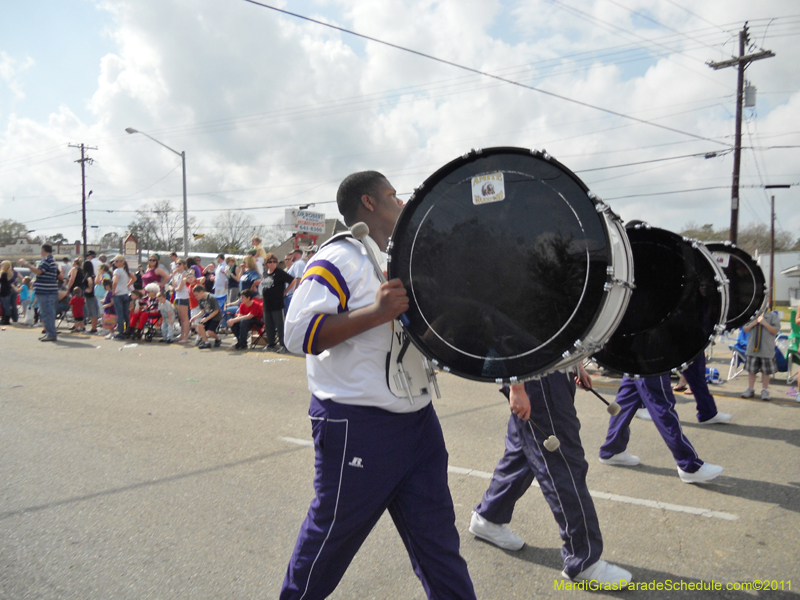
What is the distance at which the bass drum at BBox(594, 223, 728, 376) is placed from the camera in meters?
2.96

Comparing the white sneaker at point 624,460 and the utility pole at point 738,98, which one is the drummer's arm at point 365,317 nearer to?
the white sneaker at point 624,460

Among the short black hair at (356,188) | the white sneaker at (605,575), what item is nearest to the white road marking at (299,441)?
the white sneaker at (605,575)

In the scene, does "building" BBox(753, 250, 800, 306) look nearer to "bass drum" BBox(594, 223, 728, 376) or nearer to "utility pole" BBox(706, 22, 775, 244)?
"utility pole" BBox(706, 22, 775, 244)

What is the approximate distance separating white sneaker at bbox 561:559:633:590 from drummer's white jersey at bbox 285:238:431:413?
152 cm

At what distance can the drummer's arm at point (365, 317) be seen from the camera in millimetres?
2027

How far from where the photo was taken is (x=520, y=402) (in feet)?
8.99

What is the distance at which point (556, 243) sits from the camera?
6.29 ft

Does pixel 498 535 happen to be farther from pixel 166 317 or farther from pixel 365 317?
pixel 166 317

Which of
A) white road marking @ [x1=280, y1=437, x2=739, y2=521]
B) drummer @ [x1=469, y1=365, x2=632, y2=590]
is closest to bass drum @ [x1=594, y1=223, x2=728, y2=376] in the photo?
drummer @ [x1=469, y1=365, x2=632, y2=590]

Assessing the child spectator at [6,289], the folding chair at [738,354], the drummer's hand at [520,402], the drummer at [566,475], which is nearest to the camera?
the drummer's hand at [520,402]

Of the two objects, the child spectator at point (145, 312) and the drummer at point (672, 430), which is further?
the child spectator at point (145, 312)

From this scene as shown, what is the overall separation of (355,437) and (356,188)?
0.98 metres

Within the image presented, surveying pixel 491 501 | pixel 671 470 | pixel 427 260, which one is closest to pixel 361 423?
pixel 427 260

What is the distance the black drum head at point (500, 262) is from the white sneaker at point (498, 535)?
1.80 m
